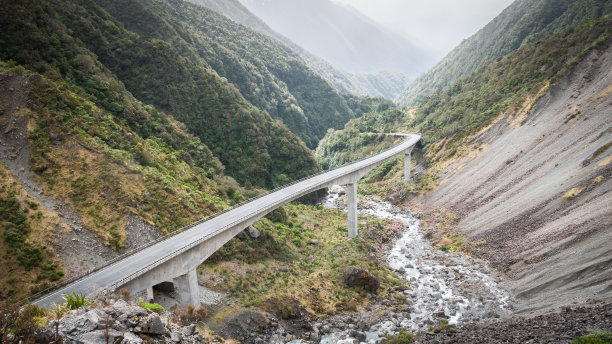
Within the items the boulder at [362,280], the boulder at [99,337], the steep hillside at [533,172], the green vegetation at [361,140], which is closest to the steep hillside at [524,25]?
the steep hillside at [533,172]

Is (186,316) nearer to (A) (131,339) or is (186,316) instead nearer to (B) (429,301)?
(A) (131,339)

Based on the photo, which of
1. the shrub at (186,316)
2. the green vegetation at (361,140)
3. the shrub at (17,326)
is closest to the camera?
the shrub at (17,326)

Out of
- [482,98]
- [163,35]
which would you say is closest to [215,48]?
[163,35]

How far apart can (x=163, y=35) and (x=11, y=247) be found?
69198 mm

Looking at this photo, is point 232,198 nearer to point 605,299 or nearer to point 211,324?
point 211,324

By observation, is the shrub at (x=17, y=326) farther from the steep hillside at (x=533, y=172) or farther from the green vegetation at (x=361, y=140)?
the green vegetation at (x=361, y=140)

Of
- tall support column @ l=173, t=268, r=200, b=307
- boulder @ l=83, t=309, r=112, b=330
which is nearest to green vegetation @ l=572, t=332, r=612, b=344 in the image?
boulder @ l=83, t=309, r=112, b=330

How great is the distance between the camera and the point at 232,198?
147 feet

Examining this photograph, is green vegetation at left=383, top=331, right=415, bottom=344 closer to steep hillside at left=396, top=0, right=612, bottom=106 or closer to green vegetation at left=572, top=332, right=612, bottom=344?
green vegetation at left=572, top=332, right=612, bottom=344

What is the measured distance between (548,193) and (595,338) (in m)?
25.4

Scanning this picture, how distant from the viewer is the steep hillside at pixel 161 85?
4156 centimetres

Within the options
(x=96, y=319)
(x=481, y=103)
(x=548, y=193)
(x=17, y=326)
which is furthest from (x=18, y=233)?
(x=481, y=103)

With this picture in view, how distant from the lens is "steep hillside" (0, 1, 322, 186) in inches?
1636

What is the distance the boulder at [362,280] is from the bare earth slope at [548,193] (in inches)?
450
